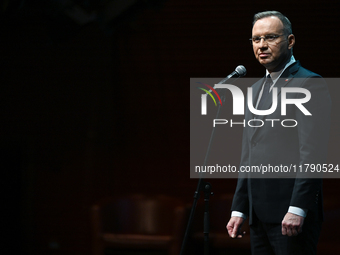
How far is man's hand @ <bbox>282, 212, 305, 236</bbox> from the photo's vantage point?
1568mm

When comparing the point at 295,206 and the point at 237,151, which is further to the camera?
the point at 237,151

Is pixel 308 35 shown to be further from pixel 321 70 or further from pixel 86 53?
pixel 86 53

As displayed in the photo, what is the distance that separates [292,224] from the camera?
61.8 inches

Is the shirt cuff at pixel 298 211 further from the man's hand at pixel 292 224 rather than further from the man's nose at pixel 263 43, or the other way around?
the man's nose at pixel 263 43

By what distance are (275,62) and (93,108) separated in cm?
313

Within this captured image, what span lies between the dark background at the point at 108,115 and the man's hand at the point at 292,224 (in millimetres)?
2929

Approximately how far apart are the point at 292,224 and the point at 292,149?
1.02 ft

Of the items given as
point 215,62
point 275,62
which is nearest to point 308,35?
point 215,62

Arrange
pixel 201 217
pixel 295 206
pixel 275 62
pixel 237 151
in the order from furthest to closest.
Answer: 1. pixel 237 151
2. pixel 201 217
3. pixel 275 62
4. pixel 295 206

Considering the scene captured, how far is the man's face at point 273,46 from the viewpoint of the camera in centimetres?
179

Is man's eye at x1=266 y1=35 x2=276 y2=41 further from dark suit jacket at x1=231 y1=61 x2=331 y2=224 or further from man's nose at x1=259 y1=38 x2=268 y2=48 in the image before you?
dark suit jacket at x1=231 y1=61 x2=331 y2=224

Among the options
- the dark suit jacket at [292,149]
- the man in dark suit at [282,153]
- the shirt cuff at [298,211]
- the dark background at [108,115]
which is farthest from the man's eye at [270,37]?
the dark background at [108,115]

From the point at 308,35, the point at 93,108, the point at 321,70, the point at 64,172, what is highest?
the point at 308,35

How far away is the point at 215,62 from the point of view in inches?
180
